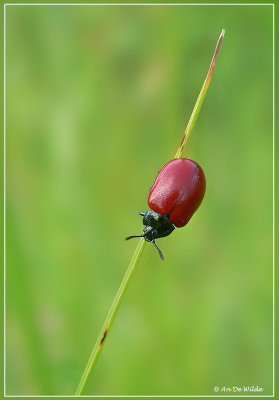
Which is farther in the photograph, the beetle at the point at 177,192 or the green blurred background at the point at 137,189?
the green blurred background at the point at 137,189

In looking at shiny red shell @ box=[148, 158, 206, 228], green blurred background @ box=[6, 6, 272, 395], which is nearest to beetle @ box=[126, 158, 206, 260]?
shiny red shell @ box=[148, 158, 206, 228]

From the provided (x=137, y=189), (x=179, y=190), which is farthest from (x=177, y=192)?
(x=137, y=189)

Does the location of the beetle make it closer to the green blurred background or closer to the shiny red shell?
the shiny red shell

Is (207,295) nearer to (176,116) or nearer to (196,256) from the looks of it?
(196,256)

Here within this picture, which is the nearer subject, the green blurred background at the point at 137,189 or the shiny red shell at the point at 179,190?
the shiny red shell at the point at 179,190

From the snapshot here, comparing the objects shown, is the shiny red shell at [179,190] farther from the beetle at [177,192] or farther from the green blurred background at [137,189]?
the green blurred background at [137,189]

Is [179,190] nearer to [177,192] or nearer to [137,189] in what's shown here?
[177,192]

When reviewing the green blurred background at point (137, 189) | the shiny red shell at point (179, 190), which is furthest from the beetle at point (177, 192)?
the green blurred background at point (137, 189)
